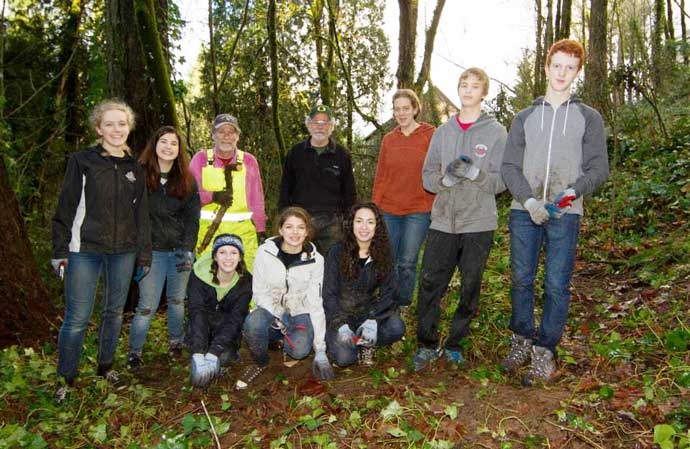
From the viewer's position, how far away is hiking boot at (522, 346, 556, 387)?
3.38 meters

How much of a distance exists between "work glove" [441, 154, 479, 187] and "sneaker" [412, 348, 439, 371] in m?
1.26

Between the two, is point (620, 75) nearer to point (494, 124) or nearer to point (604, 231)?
point (604, 231)

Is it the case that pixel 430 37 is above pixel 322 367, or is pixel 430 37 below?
above

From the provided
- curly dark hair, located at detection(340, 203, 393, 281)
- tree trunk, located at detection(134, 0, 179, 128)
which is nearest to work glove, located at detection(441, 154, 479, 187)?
curly dark hair, located at detection(340, 203, 393, 281)

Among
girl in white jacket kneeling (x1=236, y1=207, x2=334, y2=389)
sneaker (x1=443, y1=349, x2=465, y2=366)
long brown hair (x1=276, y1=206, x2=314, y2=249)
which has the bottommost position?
sneaker (x1=443, y1=349, x2=465, y2=366)

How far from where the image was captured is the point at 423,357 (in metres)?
3.81

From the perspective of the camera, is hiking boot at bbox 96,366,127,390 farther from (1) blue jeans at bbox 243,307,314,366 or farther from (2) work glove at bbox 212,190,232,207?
(2) work glove at bbox 212,190,232,207

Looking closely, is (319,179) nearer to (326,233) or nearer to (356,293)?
(326,233)

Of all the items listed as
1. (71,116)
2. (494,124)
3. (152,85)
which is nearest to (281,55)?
(71,116)

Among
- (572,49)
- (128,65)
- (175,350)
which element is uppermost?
(128,65)

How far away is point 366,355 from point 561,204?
1871mm

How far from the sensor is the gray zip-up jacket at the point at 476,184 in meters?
3.59

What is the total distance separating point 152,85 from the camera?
18.3ft

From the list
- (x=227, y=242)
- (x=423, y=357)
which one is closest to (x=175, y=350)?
(x=227, y=242)
